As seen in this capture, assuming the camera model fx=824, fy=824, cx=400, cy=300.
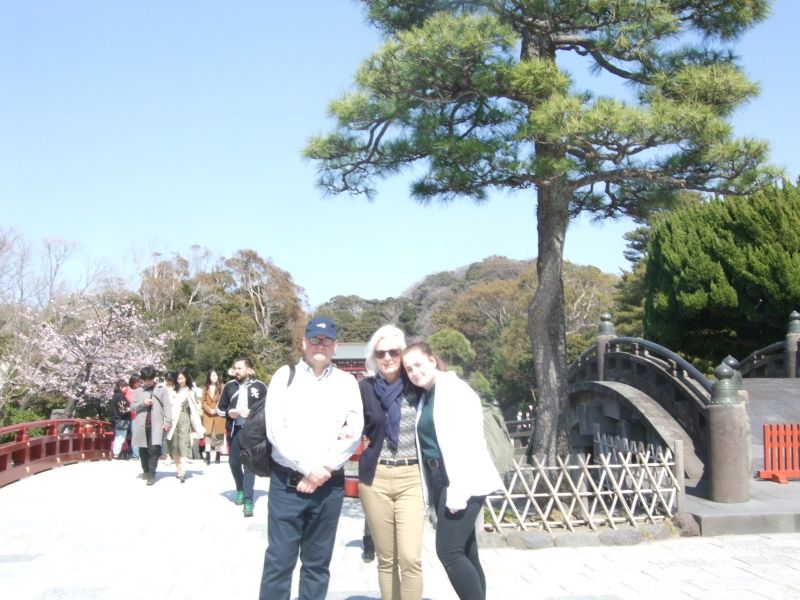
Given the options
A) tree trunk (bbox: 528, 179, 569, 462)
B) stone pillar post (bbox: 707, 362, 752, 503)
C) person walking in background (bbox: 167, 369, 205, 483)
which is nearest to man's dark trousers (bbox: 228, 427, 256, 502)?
person walking in background (bbox: 167, 369, 205, 483)

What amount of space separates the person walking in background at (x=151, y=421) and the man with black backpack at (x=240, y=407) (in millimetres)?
2167

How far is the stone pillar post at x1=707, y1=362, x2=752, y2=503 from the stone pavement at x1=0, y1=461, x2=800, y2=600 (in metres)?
1.05

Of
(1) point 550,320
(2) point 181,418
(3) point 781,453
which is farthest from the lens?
(2) point 181,418

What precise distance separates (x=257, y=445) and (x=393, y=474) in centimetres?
75

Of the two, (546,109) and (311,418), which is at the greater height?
(546,109)

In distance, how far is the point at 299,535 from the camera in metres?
4.30

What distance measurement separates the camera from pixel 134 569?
643cm

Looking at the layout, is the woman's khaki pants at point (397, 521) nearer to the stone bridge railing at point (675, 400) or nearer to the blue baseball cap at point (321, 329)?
the blue baseball cap at point (321, 329)

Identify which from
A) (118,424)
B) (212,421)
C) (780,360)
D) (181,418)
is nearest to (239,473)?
(181,418)

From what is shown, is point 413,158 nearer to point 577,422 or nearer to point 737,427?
point 737,427

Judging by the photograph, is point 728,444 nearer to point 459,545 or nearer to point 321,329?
point 459,545

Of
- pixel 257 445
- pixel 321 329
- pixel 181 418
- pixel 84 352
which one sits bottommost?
pixel 181 418

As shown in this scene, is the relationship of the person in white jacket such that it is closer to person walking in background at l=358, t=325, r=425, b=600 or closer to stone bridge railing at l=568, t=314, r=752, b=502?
person walking in background at l=358, t=325, r=425, b=600

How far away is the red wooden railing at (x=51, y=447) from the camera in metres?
12.0
